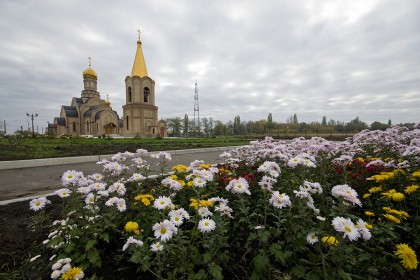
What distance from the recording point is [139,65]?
34.4 meters

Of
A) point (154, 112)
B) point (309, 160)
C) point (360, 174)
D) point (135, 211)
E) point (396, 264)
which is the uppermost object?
point (154, 112)

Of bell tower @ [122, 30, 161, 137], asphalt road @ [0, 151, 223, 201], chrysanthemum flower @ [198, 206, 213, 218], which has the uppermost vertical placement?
bell tower @ [122, 30, 161, 137]

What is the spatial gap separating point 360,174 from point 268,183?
2.40 m

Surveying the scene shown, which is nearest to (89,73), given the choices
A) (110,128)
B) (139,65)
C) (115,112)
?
(115,112)

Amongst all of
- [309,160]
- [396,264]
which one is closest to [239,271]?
[396,264]

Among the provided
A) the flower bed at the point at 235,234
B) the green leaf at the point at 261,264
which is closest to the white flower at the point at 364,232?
the flower bed at the point at 235,234

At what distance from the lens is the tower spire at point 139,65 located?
33.9 meters

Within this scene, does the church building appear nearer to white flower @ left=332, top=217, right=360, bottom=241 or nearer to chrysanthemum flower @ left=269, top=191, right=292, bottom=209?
chrysanthemum flower @ left=269, top=191, right=292, bottom=209

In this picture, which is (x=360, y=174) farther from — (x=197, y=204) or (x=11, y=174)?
(x=11, y=174)

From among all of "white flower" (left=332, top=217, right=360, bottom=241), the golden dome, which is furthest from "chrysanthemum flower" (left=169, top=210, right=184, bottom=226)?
the golden dome

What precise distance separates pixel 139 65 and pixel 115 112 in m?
13.5

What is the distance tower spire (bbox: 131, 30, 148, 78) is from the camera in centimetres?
3391

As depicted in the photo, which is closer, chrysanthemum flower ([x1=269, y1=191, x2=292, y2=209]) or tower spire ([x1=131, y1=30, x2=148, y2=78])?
chrysanthemum flower ([x1=269, y1=191, x2=292, y2=209])

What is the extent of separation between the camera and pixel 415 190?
8.43 feet
